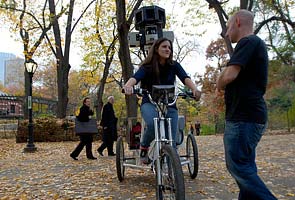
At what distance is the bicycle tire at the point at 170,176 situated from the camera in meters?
3.19

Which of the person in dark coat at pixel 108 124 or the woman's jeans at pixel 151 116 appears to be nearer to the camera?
the woman's jeans at pixel 151 116

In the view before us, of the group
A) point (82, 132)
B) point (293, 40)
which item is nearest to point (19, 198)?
point (82, 132)

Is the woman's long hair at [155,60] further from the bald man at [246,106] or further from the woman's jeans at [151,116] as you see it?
the bald man at [246,106]

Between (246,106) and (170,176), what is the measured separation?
3.32ft

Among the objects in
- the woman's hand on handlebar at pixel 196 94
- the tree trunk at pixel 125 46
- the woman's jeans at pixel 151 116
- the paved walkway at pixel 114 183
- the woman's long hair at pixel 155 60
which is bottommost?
the paved walkway at pixel 114 183

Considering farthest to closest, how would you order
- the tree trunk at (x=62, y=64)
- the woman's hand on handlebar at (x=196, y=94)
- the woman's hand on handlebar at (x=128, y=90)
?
1. the tree trunk at (x=62, y=64)
2. the woman's hand on handlebar at (x=196, y=94)
3. the woman's hand on handlebar at (x=128, y=90)

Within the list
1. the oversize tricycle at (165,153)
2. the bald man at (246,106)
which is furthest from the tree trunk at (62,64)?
the bald man at (246,106)

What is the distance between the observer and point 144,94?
13.9 feet

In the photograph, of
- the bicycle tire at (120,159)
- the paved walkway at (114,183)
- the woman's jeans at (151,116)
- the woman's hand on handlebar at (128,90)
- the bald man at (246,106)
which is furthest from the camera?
the bicycle tire at (120,159)

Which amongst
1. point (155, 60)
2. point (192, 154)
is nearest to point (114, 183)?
point (192, 154)

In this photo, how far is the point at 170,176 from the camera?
340cm

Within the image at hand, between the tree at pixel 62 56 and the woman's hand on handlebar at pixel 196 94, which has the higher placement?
the tree at pixel 62 56

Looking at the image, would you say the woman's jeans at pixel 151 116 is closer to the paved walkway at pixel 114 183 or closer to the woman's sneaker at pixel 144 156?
the woman's sneaker at pixel 144 156

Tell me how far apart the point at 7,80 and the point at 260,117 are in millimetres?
63235
